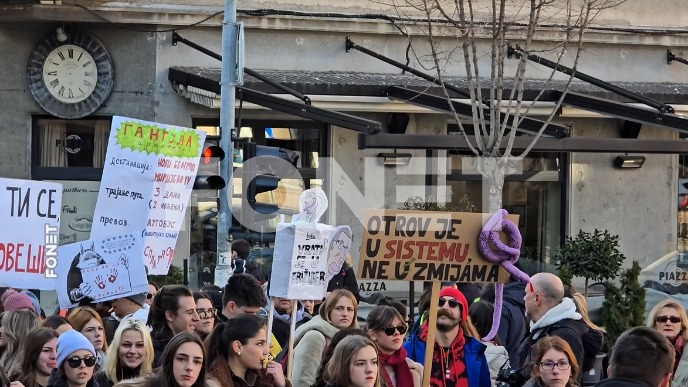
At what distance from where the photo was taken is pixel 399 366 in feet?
26.3

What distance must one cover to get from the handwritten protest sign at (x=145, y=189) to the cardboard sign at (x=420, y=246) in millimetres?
3869

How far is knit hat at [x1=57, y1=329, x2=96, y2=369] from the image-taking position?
762 cm

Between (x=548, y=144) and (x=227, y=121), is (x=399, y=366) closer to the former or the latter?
(x=227, y=121)

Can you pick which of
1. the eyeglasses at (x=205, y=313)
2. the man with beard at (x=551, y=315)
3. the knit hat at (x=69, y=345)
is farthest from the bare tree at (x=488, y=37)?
the knit hat at (x=69, y=345)

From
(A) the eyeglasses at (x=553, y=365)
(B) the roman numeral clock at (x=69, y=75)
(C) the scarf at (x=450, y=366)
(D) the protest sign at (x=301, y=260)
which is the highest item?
(B) the roman numeral clock at (x=69, y=75)

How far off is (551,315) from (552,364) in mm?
1126

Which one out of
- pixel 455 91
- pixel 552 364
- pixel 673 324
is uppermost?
pixel 455 91

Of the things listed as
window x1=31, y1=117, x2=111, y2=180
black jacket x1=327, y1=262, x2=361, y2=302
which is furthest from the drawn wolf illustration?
window x1=31, y1=117, x2=111, y2=180

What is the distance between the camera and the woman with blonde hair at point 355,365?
7.02 meters

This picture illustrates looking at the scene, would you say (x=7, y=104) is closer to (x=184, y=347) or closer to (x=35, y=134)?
(x=35, y=134)

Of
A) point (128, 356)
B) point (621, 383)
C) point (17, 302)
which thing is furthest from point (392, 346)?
point (17, 302)

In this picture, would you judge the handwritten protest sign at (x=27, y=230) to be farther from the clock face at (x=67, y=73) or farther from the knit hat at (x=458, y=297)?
the clock face at (x=67, y=73)

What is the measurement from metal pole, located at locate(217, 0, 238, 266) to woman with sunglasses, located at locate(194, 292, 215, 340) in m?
6.07

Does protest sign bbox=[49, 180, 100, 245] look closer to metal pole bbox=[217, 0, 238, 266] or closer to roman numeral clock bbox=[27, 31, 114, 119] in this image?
roman numeral clock bbox=[27, 31, 114, 119]
